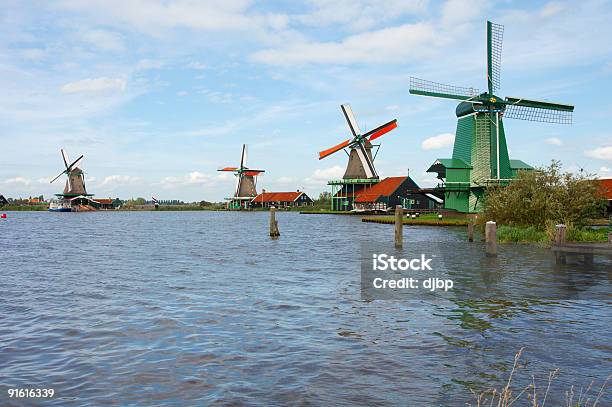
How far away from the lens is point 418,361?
9.41 meters

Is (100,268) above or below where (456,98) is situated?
below

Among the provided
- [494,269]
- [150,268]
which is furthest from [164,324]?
[494,269]

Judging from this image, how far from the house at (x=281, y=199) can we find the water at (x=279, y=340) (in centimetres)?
11151

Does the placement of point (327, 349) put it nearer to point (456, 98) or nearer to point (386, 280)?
point (386, 280)

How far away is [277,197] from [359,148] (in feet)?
154

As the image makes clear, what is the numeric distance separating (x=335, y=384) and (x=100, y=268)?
719 inches

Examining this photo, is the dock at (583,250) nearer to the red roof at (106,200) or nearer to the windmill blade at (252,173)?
the windmill blade at (252,173)

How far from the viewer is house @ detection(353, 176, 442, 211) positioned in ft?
288

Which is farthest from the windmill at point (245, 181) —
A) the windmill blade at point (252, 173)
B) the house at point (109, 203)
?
the house at point (109, 203)

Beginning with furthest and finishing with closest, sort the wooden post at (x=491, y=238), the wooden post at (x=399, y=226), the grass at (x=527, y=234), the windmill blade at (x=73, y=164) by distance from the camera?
1. the windmill blade at (x=73, y=164)
2. the wooden post at (x=399, y=226)
3. the grass at (x=527, y=234)
4. the wooden post at (x=491, y=238)

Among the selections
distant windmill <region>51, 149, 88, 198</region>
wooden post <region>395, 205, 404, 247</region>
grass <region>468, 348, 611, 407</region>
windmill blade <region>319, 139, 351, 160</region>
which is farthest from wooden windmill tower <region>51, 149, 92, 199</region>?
grass <region>468, 348, 611, 407</region>

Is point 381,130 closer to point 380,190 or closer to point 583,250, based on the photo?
point 380,190

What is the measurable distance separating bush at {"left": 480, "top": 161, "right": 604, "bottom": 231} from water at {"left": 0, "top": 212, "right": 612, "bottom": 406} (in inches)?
501

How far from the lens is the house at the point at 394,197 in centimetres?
8788
